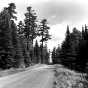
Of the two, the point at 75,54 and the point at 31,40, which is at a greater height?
the point at 31,40

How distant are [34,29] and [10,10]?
Result: 13056mm

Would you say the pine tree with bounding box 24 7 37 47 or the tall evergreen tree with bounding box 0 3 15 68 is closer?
the tall evergreen tree with bounding box 0 3 15 68

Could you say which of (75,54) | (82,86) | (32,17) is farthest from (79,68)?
(82,86)

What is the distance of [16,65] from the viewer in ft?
115

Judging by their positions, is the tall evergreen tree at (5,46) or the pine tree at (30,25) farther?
the pine tree at (30,25)

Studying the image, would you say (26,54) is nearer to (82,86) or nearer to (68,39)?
(68,39)

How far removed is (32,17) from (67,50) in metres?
15.9

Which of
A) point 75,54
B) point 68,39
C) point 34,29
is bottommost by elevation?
point 75,54

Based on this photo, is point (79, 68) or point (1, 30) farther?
point (79, 68)

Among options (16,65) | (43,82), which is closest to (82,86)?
(43,82)

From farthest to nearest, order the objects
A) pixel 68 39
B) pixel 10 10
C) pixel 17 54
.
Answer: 1. pixel 68 39
2. pixel 10 10
3. pixel 17 54

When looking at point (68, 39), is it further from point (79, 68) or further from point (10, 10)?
point (10, 10)

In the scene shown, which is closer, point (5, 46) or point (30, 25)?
point (5, 46)

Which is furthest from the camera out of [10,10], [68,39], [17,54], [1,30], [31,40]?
[31,40]
